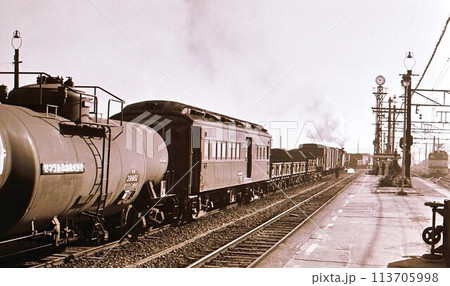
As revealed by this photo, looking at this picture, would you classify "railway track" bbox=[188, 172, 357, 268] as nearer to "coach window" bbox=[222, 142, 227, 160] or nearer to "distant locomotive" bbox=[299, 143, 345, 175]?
"coach window" bbox=[222, 142, 227, 160]

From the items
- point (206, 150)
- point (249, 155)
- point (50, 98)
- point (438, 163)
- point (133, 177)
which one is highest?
point (50, 98)

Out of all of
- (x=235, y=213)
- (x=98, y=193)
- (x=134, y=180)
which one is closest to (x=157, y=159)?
(x=134, y=180)

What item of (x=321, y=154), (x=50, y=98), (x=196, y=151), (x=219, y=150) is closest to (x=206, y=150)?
(x=196, y=151)

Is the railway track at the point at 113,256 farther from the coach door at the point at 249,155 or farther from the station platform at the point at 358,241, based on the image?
the coach door at the point at 249,155

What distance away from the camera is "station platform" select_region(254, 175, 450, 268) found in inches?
432

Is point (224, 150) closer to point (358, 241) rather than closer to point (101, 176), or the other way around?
point (358, 241)

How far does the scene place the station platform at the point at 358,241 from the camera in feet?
36.0

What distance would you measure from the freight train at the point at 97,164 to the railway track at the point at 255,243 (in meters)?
2.38

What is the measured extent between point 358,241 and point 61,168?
8.53 m

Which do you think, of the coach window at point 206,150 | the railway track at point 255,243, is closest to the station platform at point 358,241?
the railway track at point 255,243

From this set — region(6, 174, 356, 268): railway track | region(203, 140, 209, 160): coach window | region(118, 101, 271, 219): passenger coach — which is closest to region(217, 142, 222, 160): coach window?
region(118, 101, 271, 219): passenger coach

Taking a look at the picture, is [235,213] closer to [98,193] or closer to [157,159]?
[157,159]

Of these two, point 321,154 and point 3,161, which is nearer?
point 3,161

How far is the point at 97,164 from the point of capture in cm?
957
